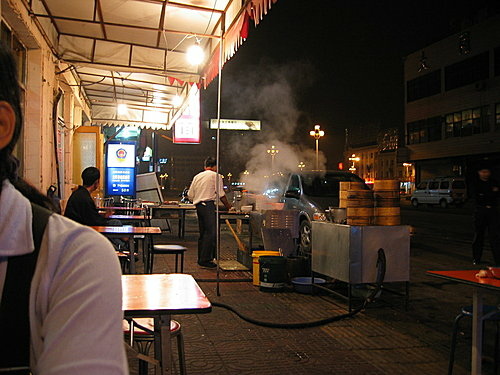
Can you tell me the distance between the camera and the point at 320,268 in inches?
285

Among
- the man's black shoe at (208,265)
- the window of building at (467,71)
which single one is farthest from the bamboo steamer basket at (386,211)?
the window of building at (467,71)

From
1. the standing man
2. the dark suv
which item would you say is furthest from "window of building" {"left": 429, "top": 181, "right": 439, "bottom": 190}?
the standing man

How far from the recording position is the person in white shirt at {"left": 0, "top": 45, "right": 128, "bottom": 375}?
0.90 meters

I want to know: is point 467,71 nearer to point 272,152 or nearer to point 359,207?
point 272,152

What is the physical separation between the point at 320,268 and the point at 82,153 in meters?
8.87

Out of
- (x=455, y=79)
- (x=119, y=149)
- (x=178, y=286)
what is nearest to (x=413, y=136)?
(x=455, y=79)

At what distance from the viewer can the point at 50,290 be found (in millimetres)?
940

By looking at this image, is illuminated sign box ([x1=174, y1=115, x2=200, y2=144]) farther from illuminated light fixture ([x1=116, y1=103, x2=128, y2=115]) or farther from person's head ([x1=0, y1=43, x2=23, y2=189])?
person's head ([x1=0, y1=43, x2=23, y2=189])

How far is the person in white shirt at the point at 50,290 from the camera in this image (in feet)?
2.96

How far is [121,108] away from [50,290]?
15743 mm

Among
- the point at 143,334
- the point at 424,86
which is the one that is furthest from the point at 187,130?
the point at 424,86

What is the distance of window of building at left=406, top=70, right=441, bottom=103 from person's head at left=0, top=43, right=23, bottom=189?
44475 mm

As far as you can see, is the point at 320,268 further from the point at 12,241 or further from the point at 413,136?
the point at 413,136

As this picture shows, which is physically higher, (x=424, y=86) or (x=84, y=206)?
(x=424, y=86)
